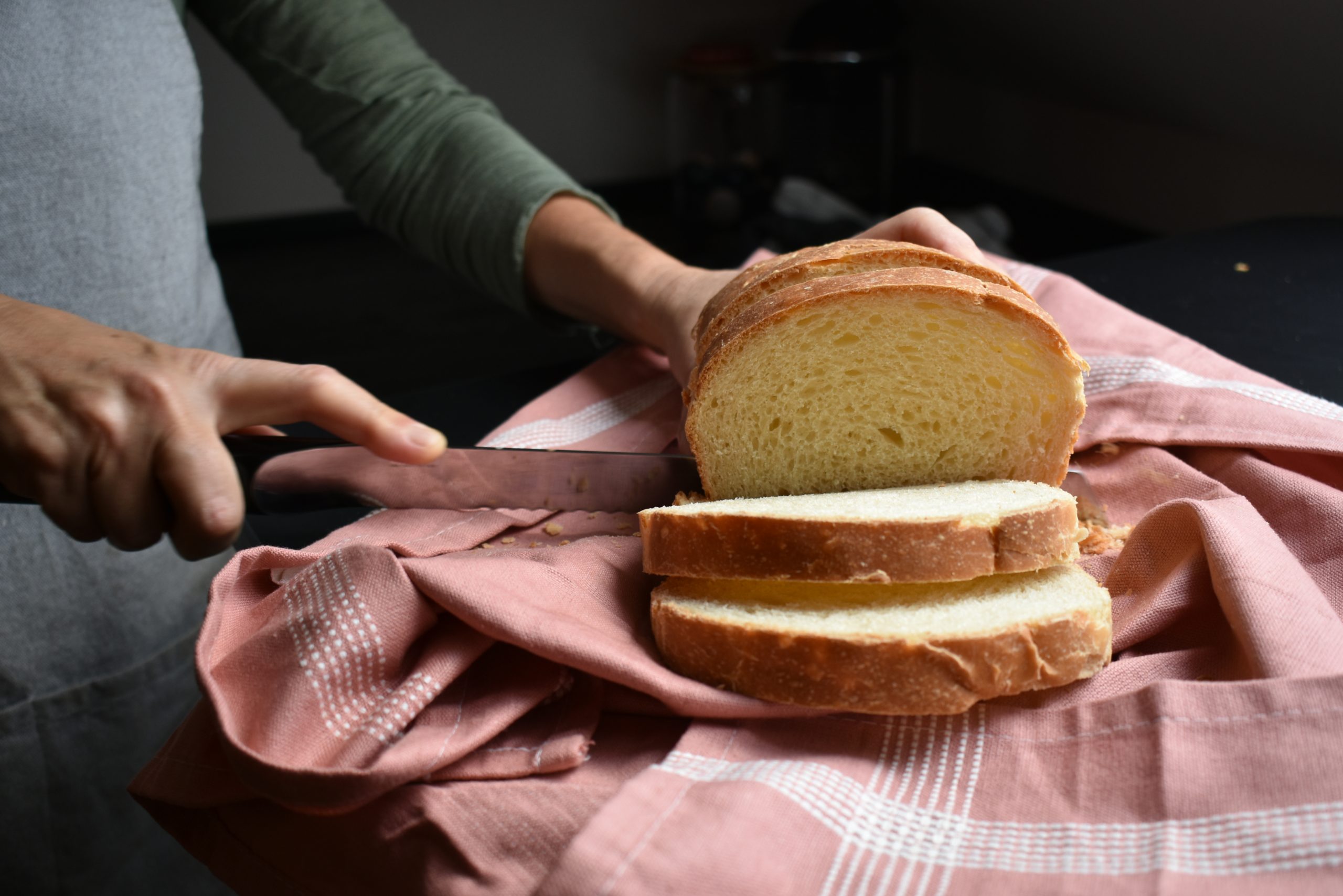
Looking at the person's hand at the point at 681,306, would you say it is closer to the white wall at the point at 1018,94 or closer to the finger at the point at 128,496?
the finger at the point at 128,496

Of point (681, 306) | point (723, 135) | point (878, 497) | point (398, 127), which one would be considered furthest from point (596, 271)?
point (723, 135)

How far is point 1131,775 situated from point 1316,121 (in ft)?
10.7

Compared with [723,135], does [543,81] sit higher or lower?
higher

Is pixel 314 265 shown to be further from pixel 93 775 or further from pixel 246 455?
pixel 246 455

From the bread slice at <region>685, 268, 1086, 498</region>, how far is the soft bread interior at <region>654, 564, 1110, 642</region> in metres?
0.19

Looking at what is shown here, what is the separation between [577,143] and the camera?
5746mm

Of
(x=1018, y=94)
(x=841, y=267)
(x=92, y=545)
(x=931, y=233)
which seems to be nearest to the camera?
(x=841, y=267)

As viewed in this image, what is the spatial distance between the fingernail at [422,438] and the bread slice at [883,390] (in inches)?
14.2

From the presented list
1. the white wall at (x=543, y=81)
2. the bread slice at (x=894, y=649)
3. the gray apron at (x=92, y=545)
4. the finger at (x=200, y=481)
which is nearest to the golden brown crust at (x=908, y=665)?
the bread slice at (x=894, y=649)

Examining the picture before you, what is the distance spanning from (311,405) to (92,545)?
2.60 feet

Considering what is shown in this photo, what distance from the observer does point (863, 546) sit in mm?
1091

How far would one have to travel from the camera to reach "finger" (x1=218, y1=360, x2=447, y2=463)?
1.03 metres

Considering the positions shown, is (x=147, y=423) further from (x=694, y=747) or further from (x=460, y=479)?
(x=694, y=747)

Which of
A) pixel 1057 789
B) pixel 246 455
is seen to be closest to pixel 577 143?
pixel 246 455
